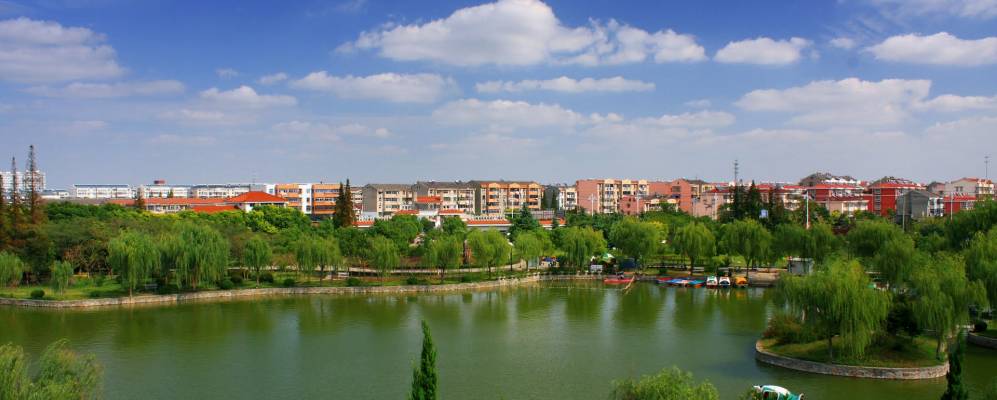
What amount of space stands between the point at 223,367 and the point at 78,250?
1440 centimetres

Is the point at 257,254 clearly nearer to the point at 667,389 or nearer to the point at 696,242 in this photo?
the point at 696,242

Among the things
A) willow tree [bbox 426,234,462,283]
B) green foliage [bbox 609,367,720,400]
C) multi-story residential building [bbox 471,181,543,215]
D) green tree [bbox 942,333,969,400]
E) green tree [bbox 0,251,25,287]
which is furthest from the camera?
multi-story residential building [bbox 471,181,543,215]

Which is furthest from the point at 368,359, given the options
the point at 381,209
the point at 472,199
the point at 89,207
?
the point at 472,199

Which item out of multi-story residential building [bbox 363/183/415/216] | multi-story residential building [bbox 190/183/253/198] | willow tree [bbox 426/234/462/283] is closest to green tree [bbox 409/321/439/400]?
willow tree [bbox 426/234/462/283]

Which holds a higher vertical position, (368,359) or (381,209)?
(381,209)

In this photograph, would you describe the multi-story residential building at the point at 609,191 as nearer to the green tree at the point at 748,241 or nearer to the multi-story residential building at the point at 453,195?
the multi-story residential building at the point at 453,195

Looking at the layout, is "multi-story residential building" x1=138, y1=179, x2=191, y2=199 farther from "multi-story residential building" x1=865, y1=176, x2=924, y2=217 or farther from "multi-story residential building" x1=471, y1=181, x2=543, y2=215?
"multi-story residential building" x1=865, y1=176, x2=924, y2=217

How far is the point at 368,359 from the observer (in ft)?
48.1

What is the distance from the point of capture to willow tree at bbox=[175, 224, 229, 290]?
22.1 m

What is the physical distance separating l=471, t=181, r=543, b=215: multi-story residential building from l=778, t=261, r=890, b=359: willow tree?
4255 centimetres

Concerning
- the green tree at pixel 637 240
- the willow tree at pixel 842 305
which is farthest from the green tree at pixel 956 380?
the green tree at pixel 637 240

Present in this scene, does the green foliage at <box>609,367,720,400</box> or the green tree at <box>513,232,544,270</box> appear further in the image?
the green tree at <box>513,232,544,270</box>

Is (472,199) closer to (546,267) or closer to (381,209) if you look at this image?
(381,209)

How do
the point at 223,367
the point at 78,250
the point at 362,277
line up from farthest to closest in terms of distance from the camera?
the point at 362,277 < the point at 78,250 < the point at 223,367
